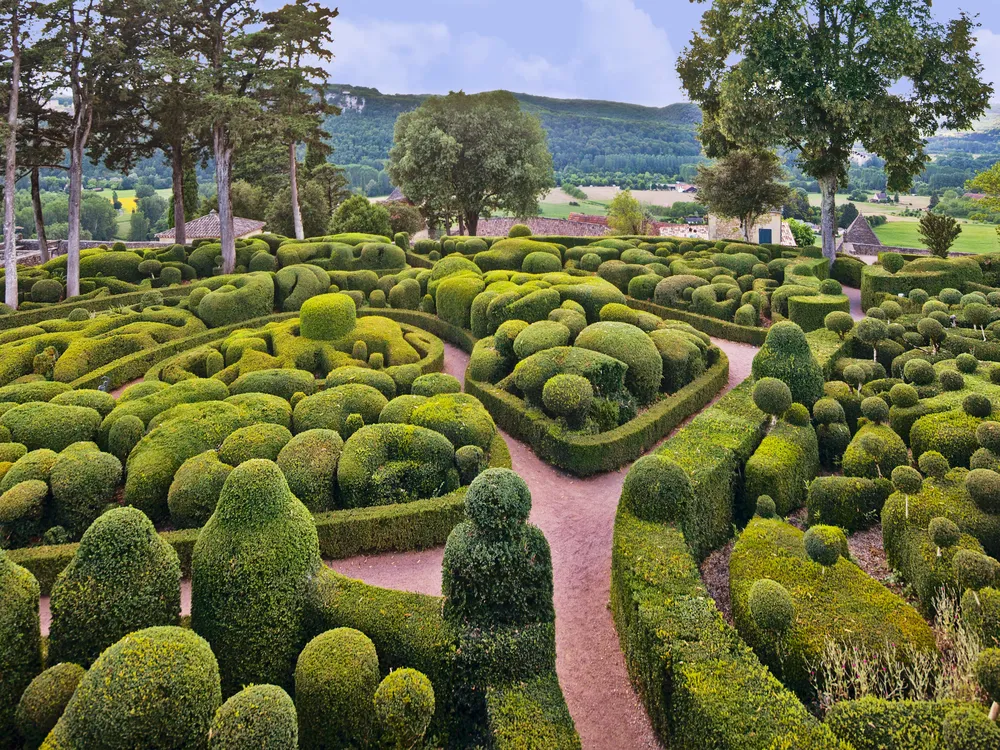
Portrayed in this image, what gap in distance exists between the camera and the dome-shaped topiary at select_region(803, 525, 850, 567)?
890cm

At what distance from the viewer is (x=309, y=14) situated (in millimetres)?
34469

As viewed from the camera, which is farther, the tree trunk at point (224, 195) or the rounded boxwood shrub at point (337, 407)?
the tree trunk at point (224, 195)

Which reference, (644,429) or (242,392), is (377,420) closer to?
(242,392)

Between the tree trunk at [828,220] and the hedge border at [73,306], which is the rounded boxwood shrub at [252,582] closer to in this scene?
the hedge border at [73,306]

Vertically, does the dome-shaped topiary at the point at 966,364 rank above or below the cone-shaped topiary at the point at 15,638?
above

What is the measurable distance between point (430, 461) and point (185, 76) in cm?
2683

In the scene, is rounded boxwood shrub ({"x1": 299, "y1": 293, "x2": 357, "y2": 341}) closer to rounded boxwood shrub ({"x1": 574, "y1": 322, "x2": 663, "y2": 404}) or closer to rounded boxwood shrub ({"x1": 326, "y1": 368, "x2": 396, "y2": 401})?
rounded boxwood shrub ({"x1": 326, "y1": 368, "x2": 396, "y2": 401})

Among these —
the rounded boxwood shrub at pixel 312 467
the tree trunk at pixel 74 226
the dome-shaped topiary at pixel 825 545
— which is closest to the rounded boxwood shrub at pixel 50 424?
the rounded boxwood shrub at pixel 312 467

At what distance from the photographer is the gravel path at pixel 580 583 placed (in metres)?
7.95

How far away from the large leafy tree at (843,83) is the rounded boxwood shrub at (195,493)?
2936cm

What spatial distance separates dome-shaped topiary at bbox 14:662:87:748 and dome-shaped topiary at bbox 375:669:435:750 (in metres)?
3.11

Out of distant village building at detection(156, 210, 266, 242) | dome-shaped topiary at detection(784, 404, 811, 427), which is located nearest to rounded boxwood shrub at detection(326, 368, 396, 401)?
dome-shaped topiary at detection(784, 404, 811, 427)

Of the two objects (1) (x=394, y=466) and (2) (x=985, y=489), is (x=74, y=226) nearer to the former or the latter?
(1) (x=394, y=466)

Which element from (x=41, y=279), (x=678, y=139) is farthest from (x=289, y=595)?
(x=678, y=139)
